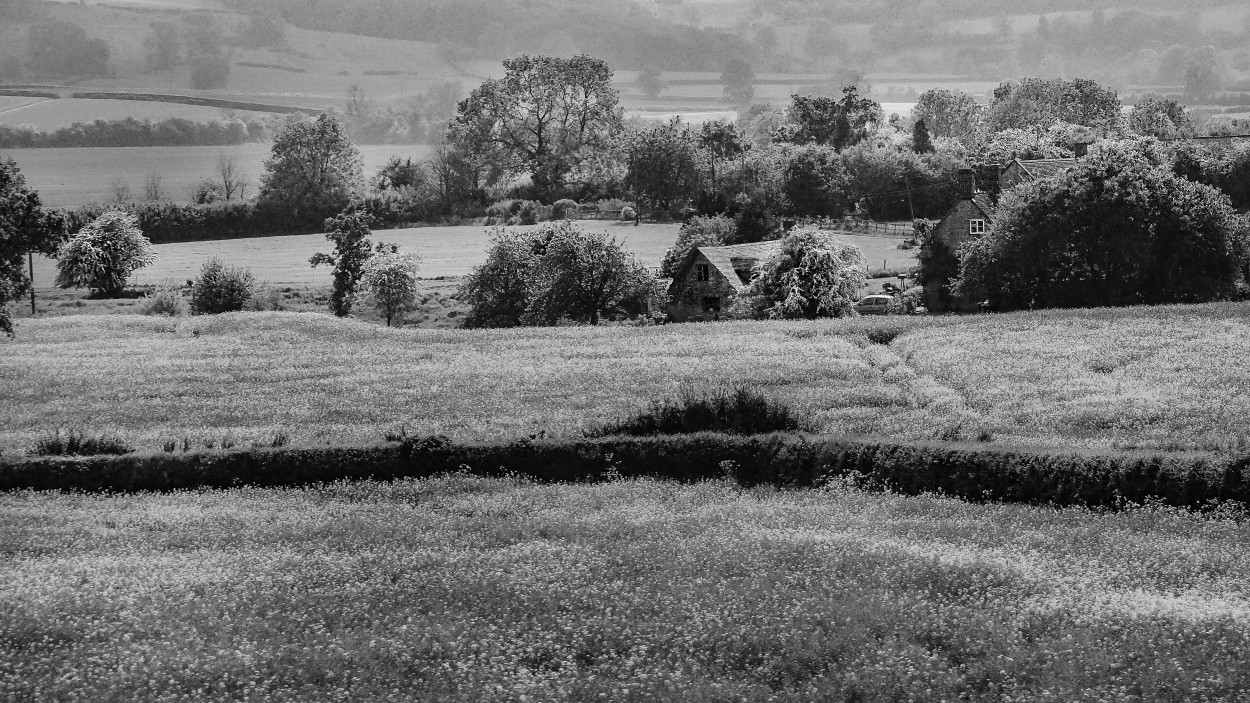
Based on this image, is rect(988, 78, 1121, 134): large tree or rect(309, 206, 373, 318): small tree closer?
rect(309, 206, 373, 318): small tree

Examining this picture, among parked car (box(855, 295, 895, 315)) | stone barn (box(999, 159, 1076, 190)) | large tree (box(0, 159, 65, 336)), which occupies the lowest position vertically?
parked car (box(855, 295, 895, 315))

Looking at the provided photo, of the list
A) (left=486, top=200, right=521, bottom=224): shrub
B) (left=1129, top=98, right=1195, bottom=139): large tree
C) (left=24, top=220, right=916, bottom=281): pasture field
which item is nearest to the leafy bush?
(left=24, top=220, right=916, bottom=281): pasture field

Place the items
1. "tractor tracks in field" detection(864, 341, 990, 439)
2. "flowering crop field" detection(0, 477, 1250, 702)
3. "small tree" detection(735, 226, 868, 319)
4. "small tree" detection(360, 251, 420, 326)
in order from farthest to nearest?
"small tree" detection(360, 251, 420, 326) → "small tree" detection(735, 226, 868, 319) → "tractor tracks in field" detection(864, 341, 990, 439) → "flowering crop field" detection(0, 477, 1250, 702)

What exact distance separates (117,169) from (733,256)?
442 ft

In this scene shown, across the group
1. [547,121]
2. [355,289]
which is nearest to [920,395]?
[355,289]

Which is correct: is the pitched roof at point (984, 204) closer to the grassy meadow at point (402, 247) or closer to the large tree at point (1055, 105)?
the grassy meadow at point (402, 247)

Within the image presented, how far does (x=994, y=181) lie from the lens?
323 ft

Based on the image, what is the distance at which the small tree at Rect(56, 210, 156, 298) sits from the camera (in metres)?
96.4

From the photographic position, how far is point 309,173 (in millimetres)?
138750

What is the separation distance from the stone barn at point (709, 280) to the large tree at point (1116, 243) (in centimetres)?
1989

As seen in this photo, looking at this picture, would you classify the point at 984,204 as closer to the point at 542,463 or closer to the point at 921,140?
the point at 542,463

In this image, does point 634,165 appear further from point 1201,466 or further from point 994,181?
point 1201,466

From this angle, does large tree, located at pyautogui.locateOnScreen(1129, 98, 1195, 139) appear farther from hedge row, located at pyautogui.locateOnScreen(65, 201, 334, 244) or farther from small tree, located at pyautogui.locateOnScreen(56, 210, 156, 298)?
small tree, located at pyautogui.locateOnScreen(56, 210, 156, 298)

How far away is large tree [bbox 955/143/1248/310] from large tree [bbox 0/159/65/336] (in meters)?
47.7
